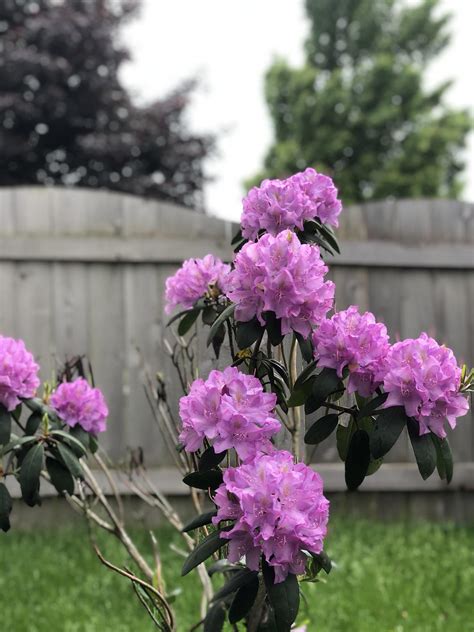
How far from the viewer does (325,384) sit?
1.07m

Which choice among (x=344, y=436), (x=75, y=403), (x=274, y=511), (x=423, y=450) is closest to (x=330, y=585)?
(x=75, y=403)

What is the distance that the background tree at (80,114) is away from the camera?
32.1ft

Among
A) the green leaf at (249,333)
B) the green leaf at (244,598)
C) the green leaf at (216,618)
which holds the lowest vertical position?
the green leaf at (216,618)

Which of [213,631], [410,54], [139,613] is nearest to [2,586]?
[139,613]

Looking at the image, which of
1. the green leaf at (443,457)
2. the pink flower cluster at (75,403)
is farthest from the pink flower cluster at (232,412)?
the pink flower cluster at (75,403)

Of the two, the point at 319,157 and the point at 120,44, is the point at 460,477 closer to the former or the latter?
the point at 120,44

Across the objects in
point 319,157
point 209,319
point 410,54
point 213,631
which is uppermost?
point 410,54

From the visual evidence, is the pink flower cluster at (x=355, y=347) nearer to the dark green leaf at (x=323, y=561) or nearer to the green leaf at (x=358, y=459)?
the green leaf at (x=358, y=459)

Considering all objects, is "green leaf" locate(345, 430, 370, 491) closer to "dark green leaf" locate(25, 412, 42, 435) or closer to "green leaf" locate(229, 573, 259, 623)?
"green leaf" locate(229, 573, 259, 623)

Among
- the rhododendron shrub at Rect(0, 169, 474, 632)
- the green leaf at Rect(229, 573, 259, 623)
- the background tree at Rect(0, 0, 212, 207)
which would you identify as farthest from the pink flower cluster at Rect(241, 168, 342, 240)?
the background tree at Rect(0, 0, 212, 207)

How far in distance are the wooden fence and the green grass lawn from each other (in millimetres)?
406

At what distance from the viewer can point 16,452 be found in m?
1.55

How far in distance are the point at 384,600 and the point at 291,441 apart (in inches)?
52.1

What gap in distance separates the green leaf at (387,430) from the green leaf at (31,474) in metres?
0.69
